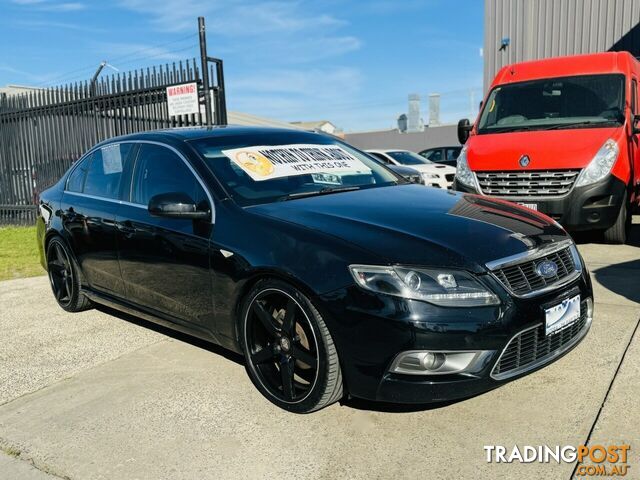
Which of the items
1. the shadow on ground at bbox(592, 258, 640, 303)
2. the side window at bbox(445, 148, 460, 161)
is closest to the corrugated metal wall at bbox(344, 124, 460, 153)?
the side window at bbox(445, 148, 460, 161)

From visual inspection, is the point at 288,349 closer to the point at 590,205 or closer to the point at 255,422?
the point at 255,422

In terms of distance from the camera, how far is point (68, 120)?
11055mm

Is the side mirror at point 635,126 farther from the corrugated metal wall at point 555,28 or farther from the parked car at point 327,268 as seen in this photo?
the corrugated metal wall at point 555,28

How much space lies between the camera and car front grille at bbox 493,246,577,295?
2.73m

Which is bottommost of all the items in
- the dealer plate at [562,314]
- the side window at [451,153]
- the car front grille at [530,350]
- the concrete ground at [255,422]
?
the concrete ground at [255,422]

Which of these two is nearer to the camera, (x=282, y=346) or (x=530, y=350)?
(x=530, y=350)

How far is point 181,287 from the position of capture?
362 centimetres

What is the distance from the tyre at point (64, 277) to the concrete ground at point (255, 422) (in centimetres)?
94

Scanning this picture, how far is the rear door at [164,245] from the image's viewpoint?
11.4 feet

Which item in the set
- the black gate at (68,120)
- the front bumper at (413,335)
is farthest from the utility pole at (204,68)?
the front bumper at (413,335)

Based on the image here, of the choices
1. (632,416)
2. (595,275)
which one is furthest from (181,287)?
(595,275)

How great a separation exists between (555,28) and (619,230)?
851 cm
